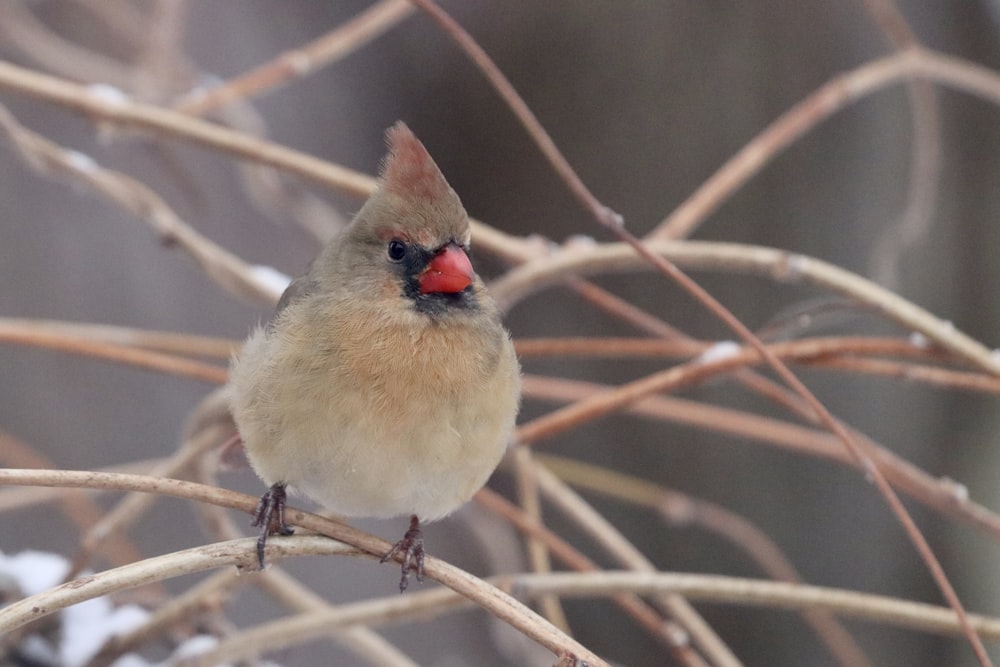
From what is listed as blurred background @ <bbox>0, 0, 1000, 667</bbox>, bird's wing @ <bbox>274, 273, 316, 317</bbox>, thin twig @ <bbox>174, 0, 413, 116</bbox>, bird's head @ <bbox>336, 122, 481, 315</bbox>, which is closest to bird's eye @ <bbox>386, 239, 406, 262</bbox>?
bird's head @ <bbox>336, 122, 481, 315</bbox>

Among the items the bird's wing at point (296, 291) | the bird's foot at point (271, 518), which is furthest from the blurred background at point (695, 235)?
the bird's foot at point (271, 518)

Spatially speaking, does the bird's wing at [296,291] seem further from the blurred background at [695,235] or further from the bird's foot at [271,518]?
the blurred background at [695,235]

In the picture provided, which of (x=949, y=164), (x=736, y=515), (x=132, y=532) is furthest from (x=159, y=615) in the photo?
(x=949, y=164)

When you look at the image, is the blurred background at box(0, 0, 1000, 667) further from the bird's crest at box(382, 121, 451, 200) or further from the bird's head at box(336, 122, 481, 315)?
the bird's crest at box(382, 121, 451, 200)

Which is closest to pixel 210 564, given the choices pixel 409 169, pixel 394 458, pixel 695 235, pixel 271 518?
pixel 271 518

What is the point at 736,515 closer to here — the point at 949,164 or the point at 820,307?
the point at 949,164
